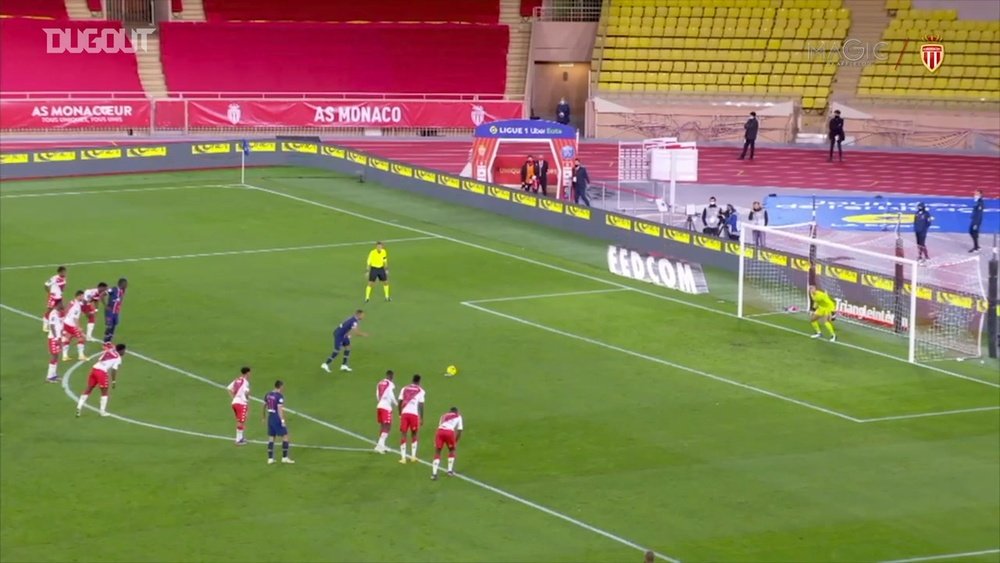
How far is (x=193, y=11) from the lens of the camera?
7638 centimetres

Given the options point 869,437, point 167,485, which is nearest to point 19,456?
point 167,485

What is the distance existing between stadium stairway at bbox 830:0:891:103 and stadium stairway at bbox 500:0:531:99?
13.9m

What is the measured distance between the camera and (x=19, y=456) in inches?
1277

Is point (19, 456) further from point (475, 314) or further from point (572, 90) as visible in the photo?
point (572, 90)

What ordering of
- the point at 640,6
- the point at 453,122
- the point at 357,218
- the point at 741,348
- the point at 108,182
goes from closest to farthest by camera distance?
1. the point at 741,348
2. the point at 357,218
3. the point at 108,182
4. the point at 453,122
5. the point at 640,6

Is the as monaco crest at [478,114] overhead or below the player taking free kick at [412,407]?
overhead

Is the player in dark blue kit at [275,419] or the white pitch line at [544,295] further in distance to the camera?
the white pitch line at [544,295]

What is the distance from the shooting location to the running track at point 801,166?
6400cm

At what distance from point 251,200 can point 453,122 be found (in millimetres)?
14862

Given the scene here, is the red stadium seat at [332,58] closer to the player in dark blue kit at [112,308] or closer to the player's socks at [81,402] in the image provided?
the player in dark blue kit at [112,308]

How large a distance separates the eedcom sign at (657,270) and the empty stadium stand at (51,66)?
3080cm

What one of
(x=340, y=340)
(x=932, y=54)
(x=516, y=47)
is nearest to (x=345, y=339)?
(x=340, y=340)

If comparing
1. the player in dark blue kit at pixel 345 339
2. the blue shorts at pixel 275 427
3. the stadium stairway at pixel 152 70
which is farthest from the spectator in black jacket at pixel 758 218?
the stadium stairway at pixel 152 70

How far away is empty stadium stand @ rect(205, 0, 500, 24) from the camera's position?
76.7m
